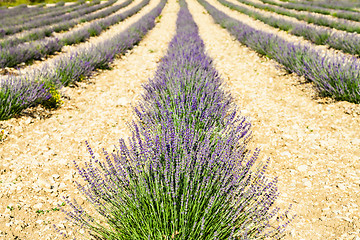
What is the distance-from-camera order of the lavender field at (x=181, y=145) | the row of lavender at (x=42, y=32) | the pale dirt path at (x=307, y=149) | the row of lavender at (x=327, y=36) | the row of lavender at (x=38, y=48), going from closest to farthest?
the lavender field at (x=181, y=145) < the pale dirt path at (x=307, y=149) < the row of lavender at (x=38, y=48) < the row of lavender at (x=327, y=36) < the row of lavender at (x=42, y=32)

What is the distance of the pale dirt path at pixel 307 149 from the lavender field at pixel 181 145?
16mm

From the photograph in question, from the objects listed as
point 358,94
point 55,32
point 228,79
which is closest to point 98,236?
point 358,94

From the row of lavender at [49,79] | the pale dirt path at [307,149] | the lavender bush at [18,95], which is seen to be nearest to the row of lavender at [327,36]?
the pale dirt path at [307,149]

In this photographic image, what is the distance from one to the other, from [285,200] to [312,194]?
11.9 inches

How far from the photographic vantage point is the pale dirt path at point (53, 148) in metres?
2.34

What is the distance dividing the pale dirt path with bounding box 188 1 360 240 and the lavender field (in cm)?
2

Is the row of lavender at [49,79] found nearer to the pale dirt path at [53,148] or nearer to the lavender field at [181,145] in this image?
the lavender field at [181,145]

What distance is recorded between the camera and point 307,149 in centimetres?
329

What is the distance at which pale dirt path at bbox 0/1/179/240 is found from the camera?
234 cm

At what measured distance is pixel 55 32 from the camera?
38.6 feet

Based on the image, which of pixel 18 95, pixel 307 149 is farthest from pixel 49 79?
pixel 307 149

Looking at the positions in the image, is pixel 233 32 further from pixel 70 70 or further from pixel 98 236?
pixel 98 236

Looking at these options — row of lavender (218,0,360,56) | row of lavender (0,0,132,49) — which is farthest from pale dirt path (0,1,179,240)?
row of lavender (218,0,360,56)

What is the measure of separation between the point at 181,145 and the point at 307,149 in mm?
2009
